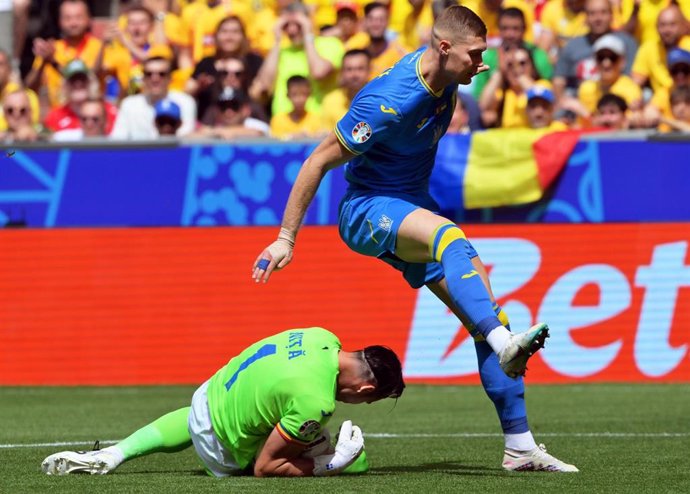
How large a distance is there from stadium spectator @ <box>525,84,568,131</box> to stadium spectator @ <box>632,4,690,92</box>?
1384mm

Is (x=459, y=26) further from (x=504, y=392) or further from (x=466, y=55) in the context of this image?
(x=504, y=392)

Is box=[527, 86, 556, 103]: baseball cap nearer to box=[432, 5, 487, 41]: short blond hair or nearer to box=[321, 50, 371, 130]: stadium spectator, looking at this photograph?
box=[321, 50, 371, 130]: stadium spectator

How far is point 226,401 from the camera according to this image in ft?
23.1

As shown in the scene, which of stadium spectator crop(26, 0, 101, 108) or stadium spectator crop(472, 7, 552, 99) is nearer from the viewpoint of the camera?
stadium spectator crop(472, 7, 552, 99)

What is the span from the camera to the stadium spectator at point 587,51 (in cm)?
1517

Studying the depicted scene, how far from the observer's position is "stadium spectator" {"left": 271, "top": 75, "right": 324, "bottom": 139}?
14.7m

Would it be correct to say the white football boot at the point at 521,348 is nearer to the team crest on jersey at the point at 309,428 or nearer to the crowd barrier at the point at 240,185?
the team crest on jersey at the point at 309,428

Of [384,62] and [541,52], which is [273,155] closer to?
[384,62]

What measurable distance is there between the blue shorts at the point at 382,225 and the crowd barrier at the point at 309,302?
18.3ft

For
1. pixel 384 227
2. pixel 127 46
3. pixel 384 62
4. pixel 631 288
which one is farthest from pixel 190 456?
pixel 127 46

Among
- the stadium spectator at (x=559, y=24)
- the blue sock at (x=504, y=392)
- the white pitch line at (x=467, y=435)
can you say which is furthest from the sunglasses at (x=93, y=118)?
the blue sock at (x=504, y=392)

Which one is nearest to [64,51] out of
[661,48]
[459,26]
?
[661,48]

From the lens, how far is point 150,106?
14898 millimetres

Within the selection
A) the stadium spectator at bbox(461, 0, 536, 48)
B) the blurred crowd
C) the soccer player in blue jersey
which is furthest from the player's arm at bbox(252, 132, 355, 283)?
the stadium spectator at bbox(461, 0, 536, 48)
